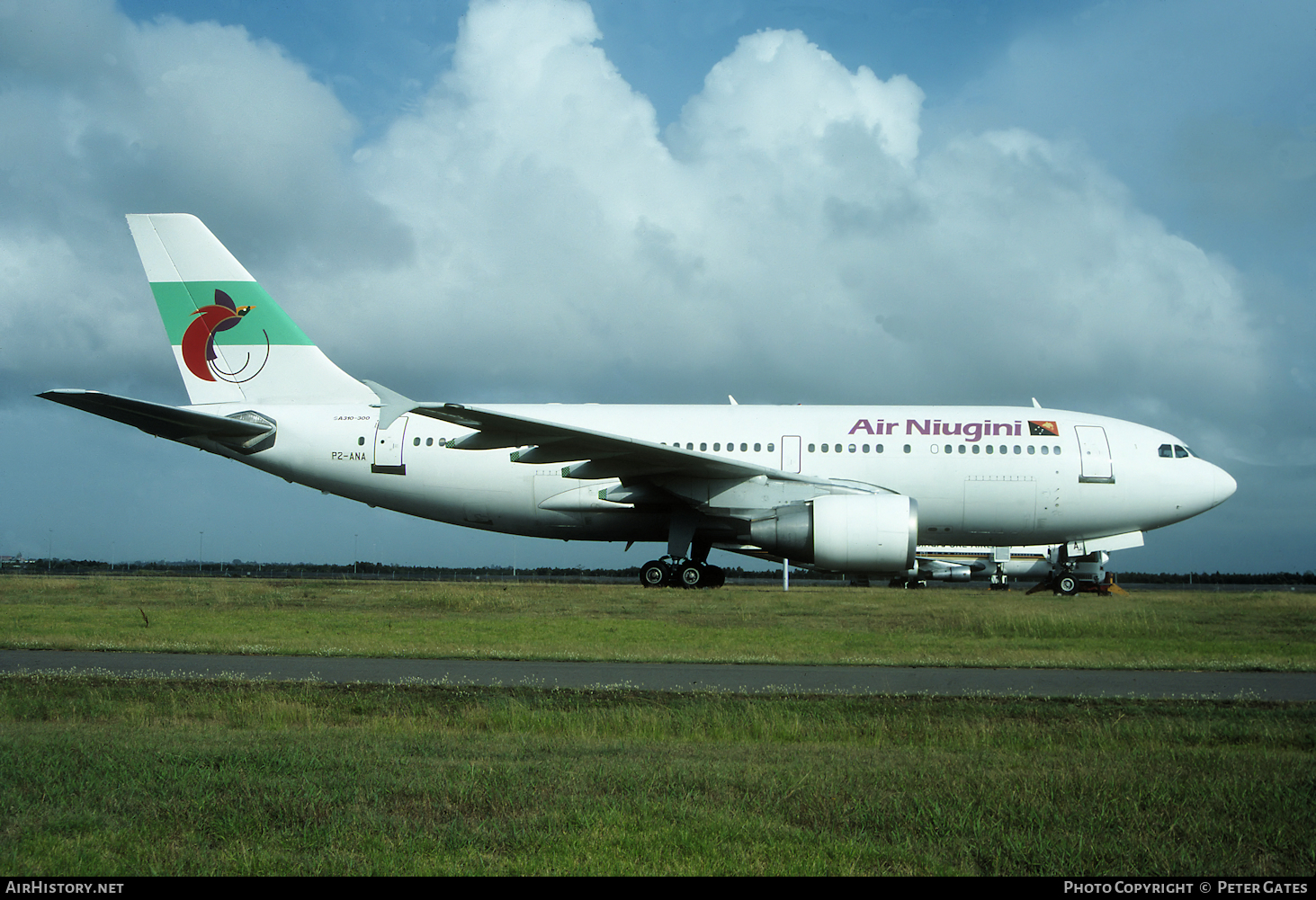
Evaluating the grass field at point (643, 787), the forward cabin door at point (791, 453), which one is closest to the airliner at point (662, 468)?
the forward cabin door at point (791, 453)

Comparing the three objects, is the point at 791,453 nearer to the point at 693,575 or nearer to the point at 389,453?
the point at 693,575

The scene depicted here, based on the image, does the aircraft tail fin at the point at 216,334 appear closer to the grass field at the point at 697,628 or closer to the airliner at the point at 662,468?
the airliner at the point at 662,468

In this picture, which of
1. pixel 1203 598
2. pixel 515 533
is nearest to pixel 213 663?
pixel 515 533

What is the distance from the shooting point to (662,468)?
55.4 feet

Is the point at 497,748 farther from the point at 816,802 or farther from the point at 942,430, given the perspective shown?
the point at 942,430

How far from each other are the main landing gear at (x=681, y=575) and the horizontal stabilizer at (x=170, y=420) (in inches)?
316

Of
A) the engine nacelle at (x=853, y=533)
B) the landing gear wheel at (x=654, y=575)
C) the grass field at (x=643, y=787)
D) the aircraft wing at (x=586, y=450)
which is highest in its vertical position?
the aircraft wing at (x=586, y=450)

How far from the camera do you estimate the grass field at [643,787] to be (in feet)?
11.8

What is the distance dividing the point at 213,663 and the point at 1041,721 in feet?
24.4

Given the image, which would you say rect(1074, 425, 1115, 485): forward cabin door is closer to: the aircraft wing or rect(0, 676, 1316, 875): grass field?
the aircraft wing

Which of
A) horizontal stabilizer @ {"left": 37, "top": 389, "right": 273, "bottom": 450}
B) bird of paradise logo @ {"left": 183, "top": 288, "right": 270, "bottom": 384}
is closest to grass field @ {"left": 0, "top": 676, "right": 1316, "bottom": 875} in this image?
horizontal stabilizer @ {"left": 37, "top": 389, "right": 273, "bottom": 450}

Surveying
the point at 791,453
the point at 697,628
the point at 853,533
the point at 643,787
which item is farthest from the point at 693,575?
the point at 643,787

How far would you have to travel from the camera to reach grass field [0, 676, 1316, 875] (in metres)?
3.61
